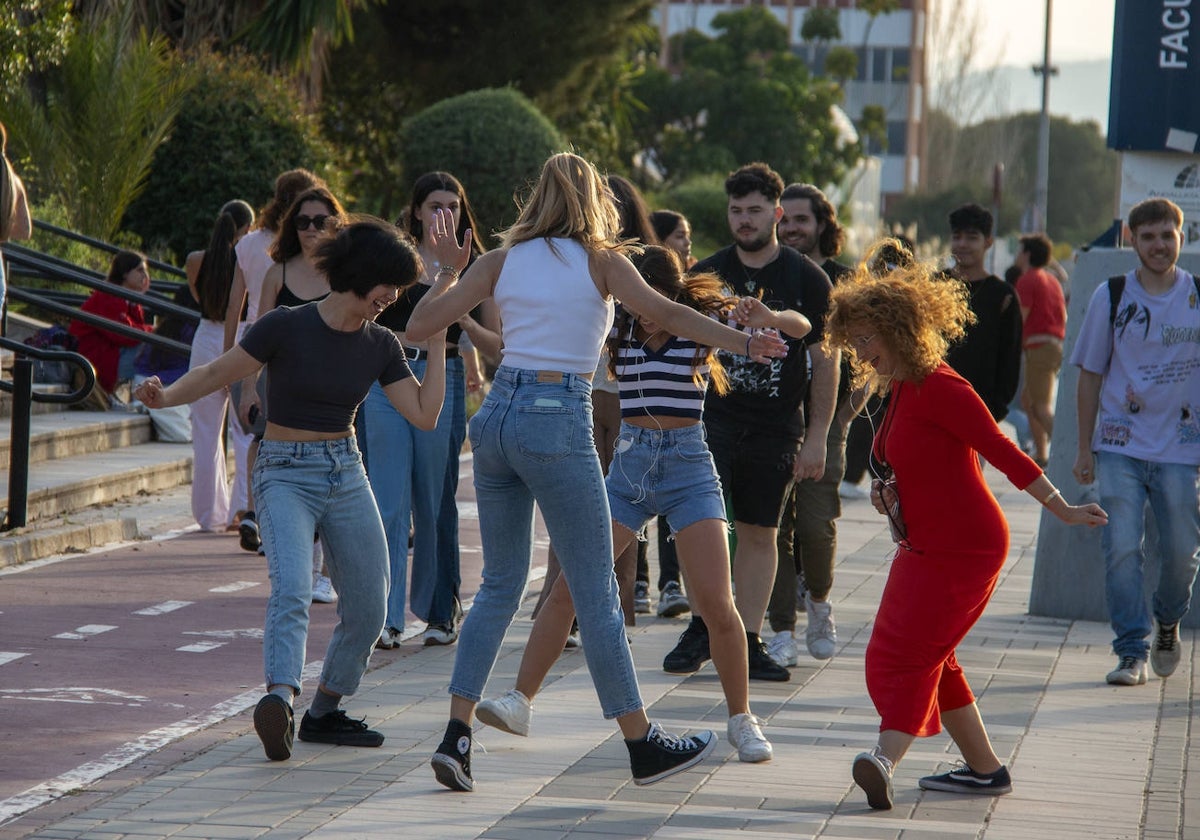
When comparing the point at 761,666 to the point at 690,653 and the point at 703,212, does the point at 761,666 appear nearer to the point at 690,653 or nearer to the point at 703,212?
the point at 690,653

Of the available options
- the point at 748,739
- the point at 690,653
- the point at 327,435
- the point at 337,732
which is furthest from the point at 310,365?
the point at 690,653

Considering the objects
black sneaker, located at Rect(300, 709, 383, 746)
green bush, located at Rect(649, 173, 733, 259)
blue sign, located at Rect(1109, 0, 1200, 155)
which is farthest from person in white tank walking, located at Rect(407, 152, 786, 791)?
green bush, located at Rect(649, 173, 733, 259)

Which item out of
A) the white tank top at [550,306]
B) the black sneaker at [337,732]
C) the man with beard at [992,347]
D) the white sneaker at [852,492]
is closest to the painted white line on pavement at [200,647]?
the black sneaker at [337,732]

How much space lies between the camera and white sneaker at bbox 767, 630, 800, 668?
7.53 meters

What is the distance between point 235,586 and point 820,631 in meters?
3.10

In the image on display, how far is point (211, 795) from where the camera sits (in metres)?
5.29

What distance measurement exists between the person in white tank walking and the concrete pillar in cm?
413

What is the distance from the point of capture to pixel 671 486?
6.15 meters

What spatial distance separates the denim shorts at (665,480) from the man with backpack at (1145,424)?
2.25m

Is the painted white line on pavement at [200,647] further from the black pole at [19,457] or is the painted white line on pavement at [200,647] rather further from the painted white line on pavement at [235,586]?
the black pole at [19,457]

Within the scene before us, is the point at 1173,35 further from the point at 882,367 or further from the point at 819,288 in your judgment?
the point at 882,367

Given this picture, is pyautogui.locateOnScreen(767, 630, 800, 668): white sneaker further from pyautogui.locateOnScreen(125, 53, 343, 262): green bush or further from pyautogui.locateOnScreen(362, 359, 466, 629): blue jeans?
pyautogui.locateOnScreen(125, 53, 343, 262): green bush

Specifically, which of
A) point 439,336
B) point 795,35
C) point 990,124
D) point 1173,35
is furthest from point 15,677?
point 795,35

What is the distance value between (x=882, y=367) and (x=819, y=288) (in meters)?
1.75
